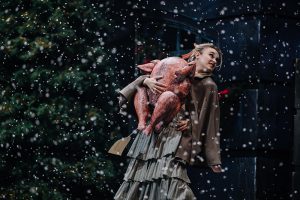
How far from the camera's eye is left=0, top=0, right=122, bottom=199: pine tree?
34.4ft

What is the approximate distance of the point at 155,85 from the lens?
7.21m

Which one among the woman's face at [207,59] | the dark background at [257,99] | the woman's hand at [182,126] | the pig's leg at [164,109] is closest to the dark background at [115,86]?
the dark background at [257,99]

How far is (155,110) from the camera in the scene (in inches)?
281

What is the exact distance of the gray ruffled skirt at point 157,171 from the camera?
7.00 m

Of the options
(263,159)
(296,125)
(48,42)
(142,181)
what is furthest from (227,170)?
(48,42)

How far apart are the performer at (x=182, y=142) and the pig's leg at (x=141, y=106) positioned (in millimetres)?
69

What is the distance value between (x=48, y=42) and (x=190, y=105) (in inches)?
154

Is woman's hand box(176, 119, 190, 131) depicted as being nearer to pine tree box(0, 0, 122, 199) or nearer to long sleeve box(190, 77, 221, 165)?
long sleeve box(190, 77, 221, 165)

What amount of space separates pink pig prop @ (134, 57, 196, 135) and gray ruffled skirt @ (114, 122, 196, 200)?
158mm

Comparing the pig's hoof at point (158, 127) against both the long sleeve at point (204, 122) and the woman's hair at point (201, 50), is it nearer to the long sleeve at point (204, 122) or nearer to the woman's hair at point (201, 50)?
the long sleeve at point (204, 122)

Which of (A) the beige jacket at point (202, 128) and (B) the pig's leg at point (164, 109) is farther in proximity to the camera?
(A) the beige jacket at point (202, 128)

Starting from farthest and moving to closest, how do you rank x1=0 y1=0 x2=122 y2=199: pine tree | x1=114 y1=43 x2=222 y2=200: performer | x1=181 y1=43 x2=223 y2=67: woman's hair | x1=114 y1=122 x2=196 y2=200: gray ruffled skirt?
1. x1=0 y1=0 x2=122 y2=199: pine tree
2. x1=181 y1=43 x2=223 y2=67: woman's hair
3. x1=114 y1=43 x2=222 y2=200: performer
4. x1=114 y1=122 x2=196 y2=200: gray ruffled skirt

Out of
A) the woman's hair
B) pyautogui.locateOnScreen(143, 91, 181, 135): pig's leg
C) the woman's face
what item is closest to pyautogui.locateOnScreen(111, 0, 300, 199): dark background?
the woman's hair

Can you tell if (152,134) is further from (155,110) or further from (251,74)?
(251,74)
